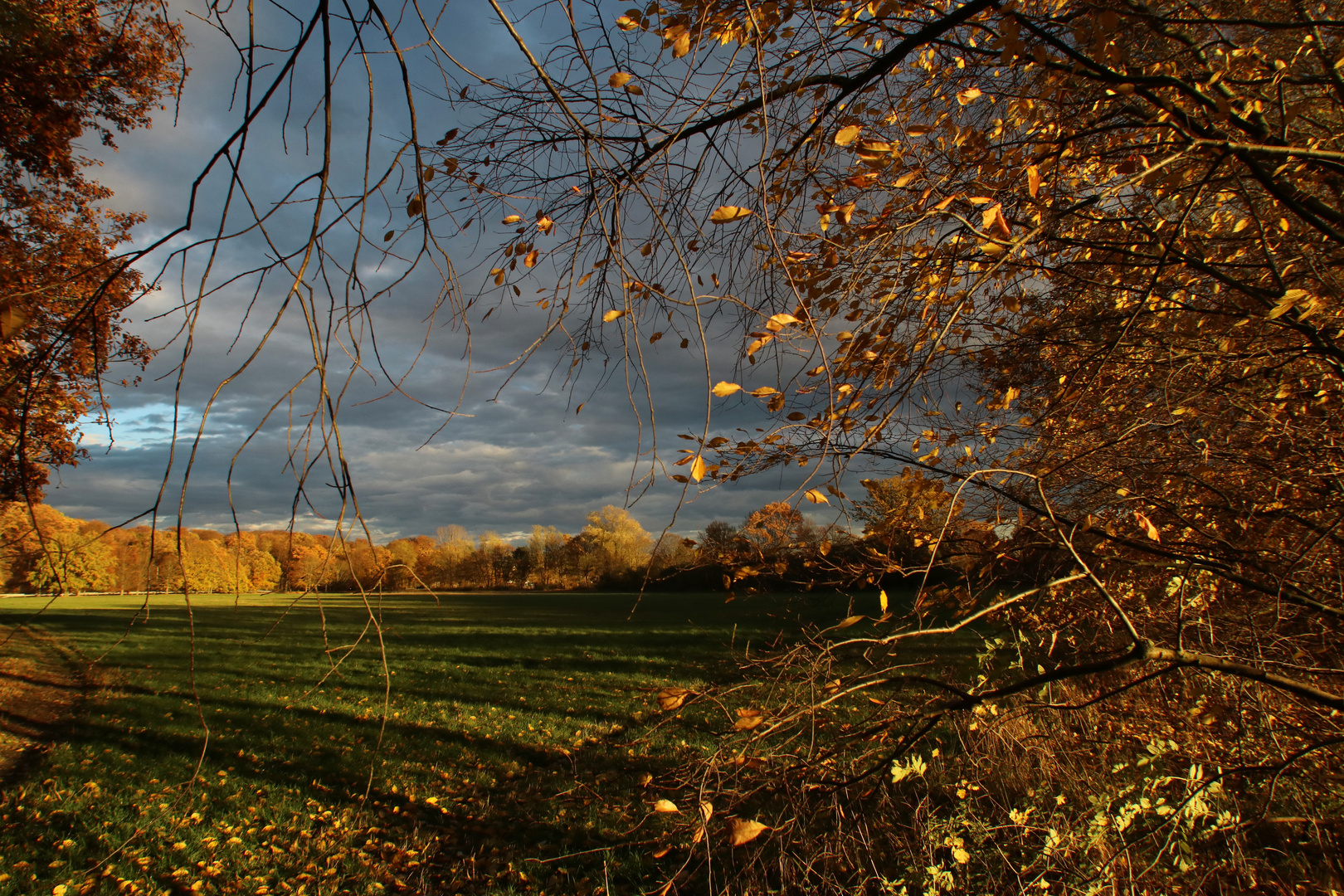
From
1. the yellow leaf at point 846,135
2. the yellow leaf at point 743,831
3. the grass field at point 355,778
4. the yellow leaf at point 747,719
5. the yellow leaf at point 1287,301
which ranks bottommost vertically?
the grass field at point 355,778

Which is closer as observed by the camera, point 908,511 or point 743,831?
point 743,831

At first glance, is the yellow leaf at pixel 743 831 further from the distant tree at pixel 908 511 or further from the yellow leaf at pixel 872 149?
the yellow leaf at pixel 872 149

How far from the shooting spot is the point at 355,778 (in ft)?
20.7

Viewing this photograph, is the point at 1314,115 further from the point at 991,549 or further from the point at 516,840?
the point at 516,840

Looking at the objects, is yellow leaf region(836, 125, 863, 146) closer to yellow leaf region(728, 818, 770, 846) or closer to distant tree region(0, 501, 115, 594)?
yellow leaf region(728, 818, 770, 846)

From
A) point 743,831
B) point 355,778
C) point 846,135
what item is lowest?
point 355,778

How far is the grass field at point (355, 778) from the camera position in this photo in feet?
14.4

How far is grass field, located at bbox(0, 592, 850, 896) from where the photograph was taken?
173 inches

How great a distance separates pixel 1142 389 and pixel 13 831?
8792mm

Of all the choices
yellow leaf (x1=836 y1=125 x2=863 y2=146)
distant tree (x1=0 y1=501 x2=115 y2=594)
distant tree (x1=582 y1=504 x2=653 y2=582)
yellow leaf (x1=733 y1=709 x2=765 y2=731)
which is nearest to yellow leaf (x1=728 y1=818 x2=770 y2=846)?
yellow leaf (x1=733 y1=709 x2=765 y2=731)

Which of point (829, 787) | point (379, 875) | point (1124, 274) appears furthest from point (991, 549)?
point (379, 875)

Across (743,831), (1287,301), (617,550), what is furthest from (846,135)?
(617,550)

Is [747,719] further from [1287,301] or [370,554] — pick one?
[1287,301]

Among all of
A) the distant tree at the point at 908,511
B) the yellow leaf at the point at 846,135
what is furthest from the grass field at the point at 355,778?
the yellow leaf at the point at 846,135
